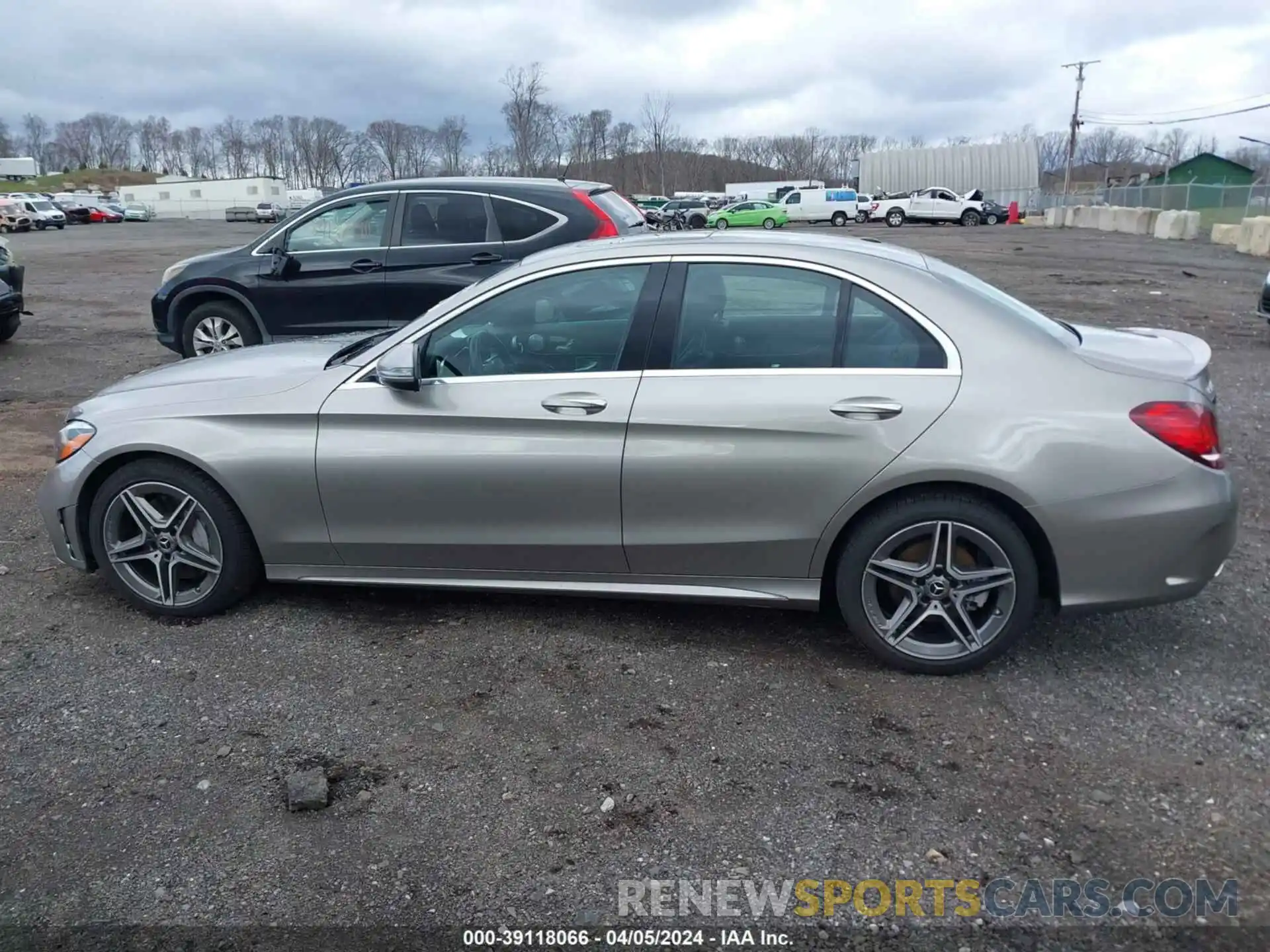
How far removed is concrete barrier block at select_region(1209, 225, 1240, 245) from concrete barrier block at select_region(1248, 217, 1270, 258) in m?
2.94

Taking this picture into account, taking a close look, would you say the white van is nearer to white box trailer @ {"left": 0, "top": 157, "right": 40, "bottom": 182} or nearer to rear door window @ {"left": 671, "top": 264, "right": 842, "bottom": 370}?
rear door window @ {"left": 671, "top": 264, "right": 842, "bottom": 370}

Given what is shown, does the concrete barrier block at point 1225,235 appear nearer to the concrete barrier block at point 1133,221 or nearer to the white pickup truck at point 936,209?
the concrete barrier block at point 1133,221

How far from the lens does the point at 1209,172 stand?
2653 inches

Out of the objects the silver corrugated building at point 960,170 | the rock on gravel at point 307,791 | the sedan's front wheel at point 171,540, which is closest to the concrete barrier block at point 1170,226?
the sedan's front wheel at point 171,540

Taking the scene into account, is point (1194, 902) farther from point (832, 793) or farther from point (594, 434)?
point (594, 434)

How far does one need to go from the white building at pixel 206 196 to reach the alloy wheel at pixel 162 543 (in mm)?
93953

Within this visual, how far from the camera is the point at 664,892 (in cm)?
272

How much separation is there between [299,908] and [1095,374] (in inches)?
123

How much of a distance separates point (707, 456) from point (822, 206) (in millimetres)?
53046

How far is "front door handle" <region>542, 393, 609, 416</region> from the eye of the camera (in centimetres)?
386

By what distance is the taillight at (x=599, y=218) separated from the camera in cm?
843

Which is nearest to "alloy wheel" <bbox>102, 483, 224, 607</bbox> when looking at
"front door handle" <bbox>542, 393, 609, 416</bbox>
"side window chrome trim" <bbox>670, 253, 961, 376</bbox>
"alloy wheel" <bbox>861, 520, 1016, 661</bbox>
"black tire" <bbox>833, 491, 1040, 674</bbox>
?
"front door handle" <bbox>542, 393, 609, 416</bbox>

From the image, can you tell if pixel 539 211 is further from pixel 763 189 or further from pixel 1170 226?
pixel 763 189

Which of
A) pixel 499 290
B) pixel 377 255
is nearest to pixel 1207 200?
pixel 377 255
